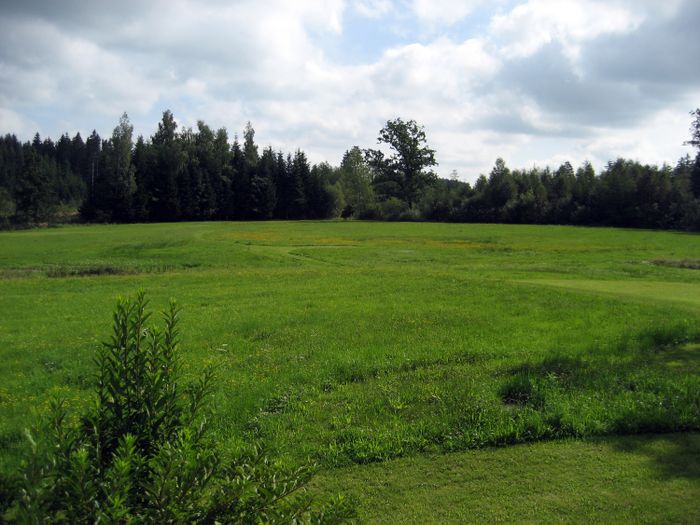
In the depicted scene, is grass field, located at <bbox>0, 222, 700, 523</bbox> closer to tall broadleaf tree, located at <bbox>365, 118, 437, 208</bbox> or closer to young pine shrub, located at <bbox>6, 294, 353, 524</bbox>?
young pine shrub, located at <bbox>6, 294, 353, 524</bbox>

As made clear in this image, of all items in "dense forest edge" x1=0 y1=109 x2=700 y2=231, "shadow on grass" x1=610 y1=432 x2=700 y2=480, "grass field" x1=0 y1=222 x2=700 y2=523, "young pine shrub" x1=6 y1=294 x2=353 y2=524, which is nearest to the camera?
"young pine shrub" x1=6 y1=294 x2=353 y2=524

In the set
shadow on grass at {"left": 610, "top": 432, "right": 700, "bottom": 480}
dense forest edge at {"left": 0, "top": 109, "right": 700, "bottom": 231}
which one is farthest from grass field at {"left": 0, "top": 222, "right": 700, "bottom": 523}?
dense forest edge at {"left": 0, "top": 109, "right": 700, "bottom": 231}

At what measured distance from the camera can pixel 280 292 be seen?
19609mm

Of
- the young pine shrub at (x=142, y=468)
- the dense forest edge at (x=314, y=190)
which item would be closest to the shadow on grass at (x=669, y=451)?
the young pine shrub at (x=142, y=468)

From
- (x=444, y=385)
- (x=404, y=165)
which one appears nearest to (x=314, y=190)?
(x=404, y=165)

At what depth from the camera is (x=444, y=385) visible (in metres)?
8.61

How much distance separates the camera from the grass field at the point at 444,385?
576 cm

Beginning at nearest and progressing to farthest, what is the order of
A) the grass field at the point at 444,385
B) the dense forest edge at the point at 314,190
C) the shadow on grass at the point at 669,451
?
the grass field at the point at 444,385, the shadow on grass at the point at 669,451, the dense forest edge at the point at 314,190

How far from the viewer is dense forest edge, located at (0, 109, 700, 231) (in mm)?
88312

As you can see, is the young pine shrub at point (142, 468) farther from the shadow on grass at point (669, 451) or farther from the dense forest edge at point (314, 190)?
the dense forest edge at point (314, 190)

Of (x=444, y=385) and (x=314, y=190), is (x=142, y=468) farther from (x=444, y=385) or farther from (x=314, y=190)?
(x=314, y=190)

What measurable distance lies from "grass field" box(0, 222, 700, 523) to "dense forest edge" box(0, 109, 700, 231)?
249 feet

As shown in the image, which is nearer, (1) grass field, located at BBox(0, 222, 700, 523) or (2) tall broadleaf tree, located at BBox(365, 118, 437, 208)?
(1) grass field, located at BBox(0, 222, 700, 523)

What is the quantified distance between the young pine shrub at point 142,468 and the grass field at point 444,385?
0.43 metres
